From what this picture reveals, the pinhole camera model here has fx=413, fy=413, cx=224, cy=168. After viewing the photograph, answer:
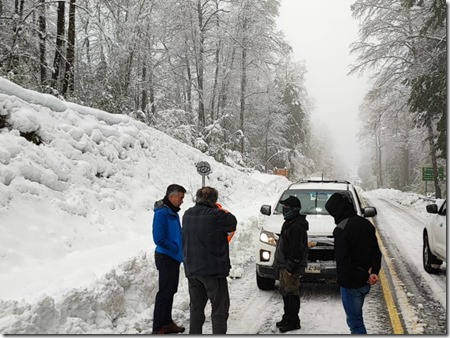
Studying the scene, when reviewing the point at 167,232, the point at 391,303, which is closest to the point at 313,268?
the point at 391,303

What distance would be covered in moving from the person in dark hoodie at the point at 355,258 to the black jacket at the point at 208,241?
3.70 feet

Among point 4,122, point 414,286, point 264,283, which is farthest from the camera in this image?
point 4,122

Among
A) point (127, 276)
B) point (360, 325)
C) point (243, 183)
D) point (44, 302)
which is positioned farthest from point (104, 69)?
point (360, 325)

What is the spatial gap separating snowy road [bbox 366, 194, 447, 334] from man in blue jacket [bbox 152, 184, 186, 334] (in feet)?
9.91

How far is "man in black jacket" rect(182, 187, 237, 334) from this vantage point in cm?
427

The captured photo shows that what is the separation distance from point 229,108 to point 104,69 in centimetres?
1296

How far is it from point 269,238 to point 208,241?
270 centimetres

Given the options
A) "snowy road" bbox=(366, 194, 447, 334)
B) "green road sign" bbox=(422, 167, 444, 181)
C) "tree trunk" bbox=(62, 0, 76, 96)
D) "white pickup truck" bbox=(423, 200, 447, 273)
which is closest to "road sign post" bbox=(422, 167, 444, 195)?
"green road sign" bbox=(422, 167, 444, 181)

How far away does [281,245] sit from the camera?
17.7 feet

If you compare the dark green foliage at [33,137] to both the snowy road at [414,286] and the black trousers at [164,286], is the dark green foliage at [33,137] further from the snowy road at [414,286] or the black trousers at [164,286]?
the snowy road at [414,286]

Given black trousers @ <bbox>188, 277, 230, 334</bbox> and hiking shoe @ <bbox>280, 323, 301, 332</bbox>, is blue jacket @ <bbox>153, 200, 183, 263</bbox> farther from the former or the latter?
hiking shoe @ <bbox>280, 323, 301, 332</bbox>

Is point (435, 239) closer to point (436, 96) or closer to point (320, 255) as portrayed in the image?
point (320, 255)

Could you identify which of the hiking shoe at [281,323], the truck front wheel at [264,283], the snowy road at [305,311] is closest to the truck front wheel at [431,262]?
the snowy road at [305,311]

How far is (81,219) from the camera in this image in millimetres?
8641
